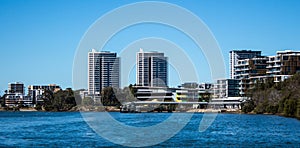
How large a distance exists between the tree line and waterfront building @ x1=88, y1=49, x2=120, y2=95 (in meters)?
63.2

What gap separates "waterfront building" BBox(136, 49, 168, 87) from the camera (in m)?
160

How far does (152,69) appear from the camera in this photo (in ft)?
545

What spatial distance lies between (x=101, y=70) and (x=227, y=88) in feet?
199

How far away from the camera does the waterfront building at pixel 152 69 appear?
16000 cm

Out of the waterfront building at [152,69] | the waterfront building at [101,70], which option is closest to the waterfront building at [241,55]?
the waterfront building at [152,69]

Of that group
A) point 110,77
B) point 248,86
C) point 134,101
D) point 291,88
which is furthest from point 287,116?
point 110,77

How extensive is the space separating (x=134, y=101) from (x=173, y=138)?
288 ft

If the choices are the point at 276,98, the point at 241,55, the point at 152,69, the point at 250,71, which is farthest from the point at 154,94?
the point at 276,98

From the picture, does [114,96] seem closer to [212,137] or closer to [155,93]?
[155,93]

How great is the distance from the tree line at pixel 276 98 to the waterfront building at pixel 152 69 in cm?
6483

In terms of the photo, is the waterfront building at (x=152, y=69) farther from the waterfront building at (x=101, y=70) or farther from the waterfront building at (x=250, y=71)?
the waterfront building at (x=250, y=71)

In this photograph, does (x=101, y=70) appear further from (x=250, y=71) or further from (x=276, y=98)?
(x=276, y=98)

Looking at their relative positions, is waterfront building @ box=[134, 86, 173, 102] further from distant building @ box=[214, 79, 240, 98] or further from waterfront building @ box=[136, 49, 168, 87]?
waterfront building @ box=[136, 49, 168, 87]

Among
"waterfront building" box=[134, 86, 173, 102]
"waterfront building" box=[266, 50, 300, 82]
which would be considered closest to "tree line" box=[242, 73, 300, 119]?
"waterfront building" box=[266, 50, 300, 82]
